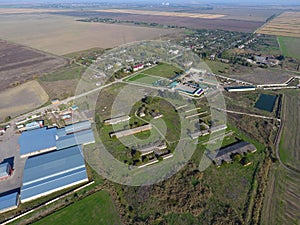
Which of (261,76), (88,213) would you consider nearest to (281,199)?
(88,213)

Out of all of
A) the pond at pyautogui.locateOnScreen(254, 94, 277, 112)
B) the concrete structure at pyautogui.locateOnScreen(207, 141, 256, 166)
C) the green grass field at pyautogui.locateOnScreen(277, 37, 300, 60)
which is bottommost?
the concrete structure at pyautogui.locateOnScreen(207, 141, 256, 166)

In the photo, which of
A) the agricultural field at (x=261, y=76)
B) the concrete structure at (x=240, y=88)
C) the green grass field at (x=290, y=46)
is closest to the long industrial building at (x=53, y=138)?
the concrete structure at (x=240, y=88)

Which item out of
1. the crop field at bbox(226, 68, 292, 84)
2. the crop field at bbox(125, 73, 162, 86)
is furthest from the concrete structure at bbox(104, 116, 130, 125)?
the crop field at bbox(226, 68, 292, 84)

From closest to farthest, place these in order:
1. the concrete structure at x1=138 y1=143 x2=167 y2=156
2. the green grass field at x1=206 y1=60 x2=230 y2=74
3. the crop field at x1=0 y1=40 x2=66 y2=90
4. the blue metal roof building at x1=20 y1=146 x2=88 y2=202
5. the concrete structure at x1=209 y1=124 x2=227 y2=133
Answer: the blue metal roof building at x1=20 y1=146 x2=88 y2=202 < the concrete structure at x1=138 y1=143 x2=167 y2=156 < the concrete structure at x1=209 y1=124 x2=227 y2=133 < the crop field at x1=0 y1=40 x2=66 y2=90 < the green grass field at x1=206 y1=60 x2=230 y2=74

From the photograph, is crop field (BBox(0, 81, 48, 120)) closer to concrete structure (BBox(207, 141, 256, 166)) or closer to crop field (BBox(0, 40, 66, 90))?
crop field (BBox(0, 40, 66, 90))

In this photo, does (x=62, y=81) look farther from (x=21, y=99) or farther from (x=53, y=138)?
(x=53, y=138)

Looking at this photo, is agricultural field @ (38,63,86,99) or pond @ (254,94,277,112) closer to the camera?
pond @ (254,94,277,112)

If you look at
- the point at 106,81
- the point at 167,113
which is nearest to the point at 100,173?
the point at 167,113
